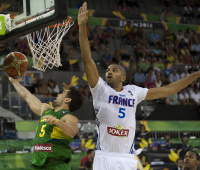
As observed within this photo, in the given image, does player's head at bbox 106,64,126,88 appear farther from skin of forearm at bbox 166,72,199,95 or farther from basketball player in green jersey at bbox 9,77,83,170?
skin of forearm at bbox 166,72,199,95

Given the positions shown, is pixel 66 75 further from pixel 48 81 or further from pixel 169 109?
pixel 169 109

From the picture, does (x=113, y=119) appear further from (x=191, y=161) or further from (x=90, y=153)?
(x=90, y=153)

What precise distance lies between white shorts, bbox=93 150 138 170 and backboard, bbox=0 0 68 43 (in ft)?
6.26

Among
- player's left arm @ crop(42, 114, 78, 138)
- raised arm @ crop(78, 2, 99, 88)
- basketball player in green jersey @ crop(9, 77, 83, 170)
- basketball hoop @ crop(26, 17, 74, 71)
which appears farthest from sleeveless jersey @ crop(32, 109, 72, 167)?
basketball hoop @ crop(26, 17, 74, 71)

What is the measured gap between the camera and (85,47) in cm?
500

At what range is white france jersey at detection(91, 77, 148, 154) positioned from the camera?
5.46 meters

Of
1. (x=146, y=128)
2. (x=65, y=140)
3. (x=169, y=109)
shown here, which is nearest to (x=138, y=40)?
(x=169, y=109)

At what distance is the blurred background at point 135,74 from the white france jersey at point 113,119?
229cm

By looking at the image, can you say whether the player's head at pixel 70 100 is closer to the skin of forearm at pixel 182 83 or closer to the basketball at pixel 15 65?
the basketball at pixel 15 65

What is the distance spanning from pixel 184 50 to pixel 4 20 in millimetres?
13164

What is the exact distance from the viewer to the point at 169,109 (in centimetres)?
1438

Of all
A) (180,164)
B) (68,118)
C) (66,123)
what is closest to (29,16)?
(68,118)

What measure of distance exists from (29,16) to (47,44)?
149cm

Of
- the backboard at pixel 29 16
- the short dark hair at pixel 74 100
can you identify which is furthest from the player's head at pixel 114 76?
the backboard at pixel 29 16
